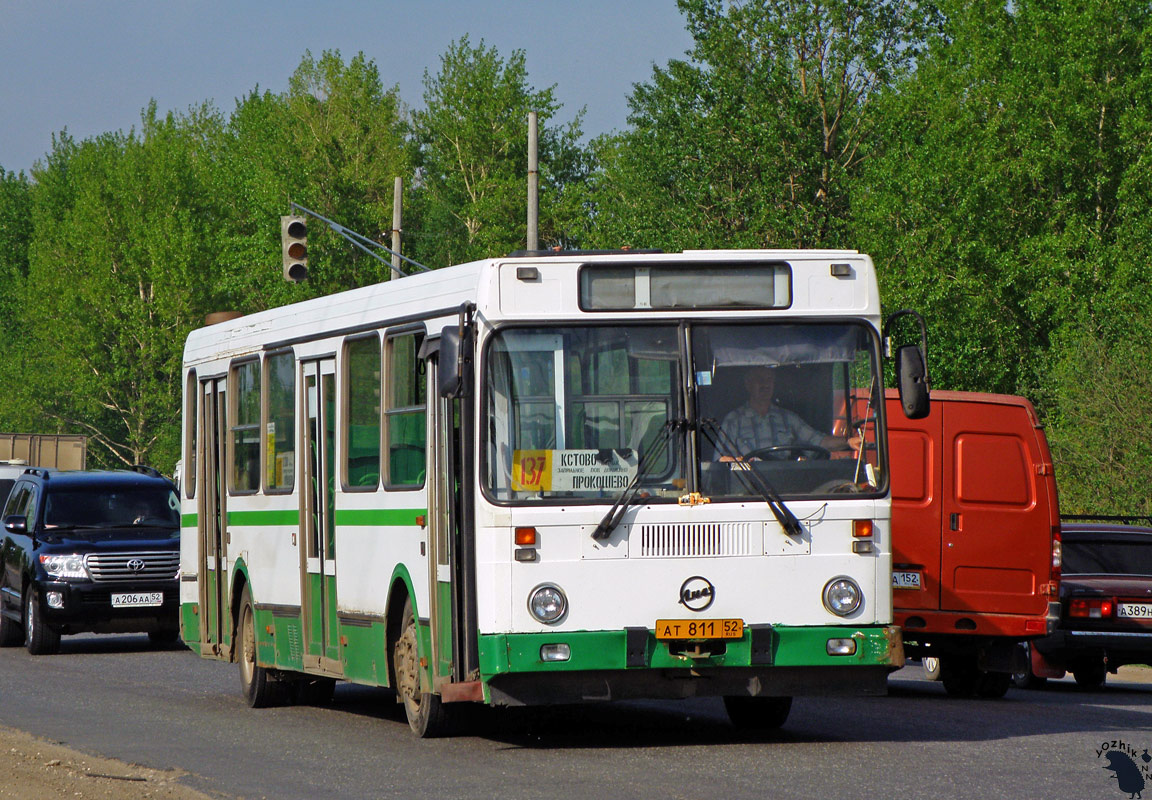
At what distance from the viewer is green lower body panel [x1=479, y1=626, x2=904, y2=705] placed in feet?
36.2

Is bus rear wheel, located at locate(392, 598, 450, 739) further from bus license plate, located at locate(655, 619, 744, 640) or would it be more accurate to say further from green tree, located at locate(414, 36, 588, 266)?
green tree, located at locate(414, 36, 588, 266)

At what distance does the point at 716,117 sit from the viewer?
171ft

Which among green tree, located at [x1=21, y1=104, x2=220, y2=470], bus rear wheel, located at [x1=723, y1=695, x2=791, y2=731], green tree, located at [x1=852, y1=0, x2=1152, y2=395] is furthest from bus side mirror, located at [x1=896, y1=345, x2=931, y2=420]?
green tree, located at [x1=21, y1=104, x2=220, y2=470]

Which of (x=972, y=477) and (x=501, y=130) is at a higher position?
(x=501, y=130)

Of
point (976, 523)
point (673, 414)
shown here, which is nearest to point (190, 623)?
point (976, 523)

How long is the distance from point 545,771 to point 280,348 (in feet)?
17.6

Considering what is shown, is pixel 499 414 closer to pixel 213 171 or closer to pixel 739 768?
pixel 739 768

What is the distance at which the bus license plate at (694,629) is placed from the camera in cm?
1116

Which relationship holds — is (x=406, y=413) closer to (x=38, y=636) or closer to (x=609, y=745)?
(x=609, y=745)

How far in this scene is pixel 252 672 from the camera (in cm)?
1562

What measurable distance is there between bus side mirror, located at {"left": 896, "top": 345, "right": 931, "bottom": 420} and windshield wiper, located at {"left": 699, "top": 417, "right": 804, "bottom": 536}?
35.7 inches

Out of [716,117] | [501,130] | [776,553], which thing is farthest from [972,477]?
[501,130]

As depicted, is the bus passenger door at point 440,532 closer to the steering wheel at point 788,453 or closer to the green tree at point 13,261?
the steering wheel at point 788,453

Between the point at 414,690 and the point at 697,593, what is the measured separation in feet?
6.84
